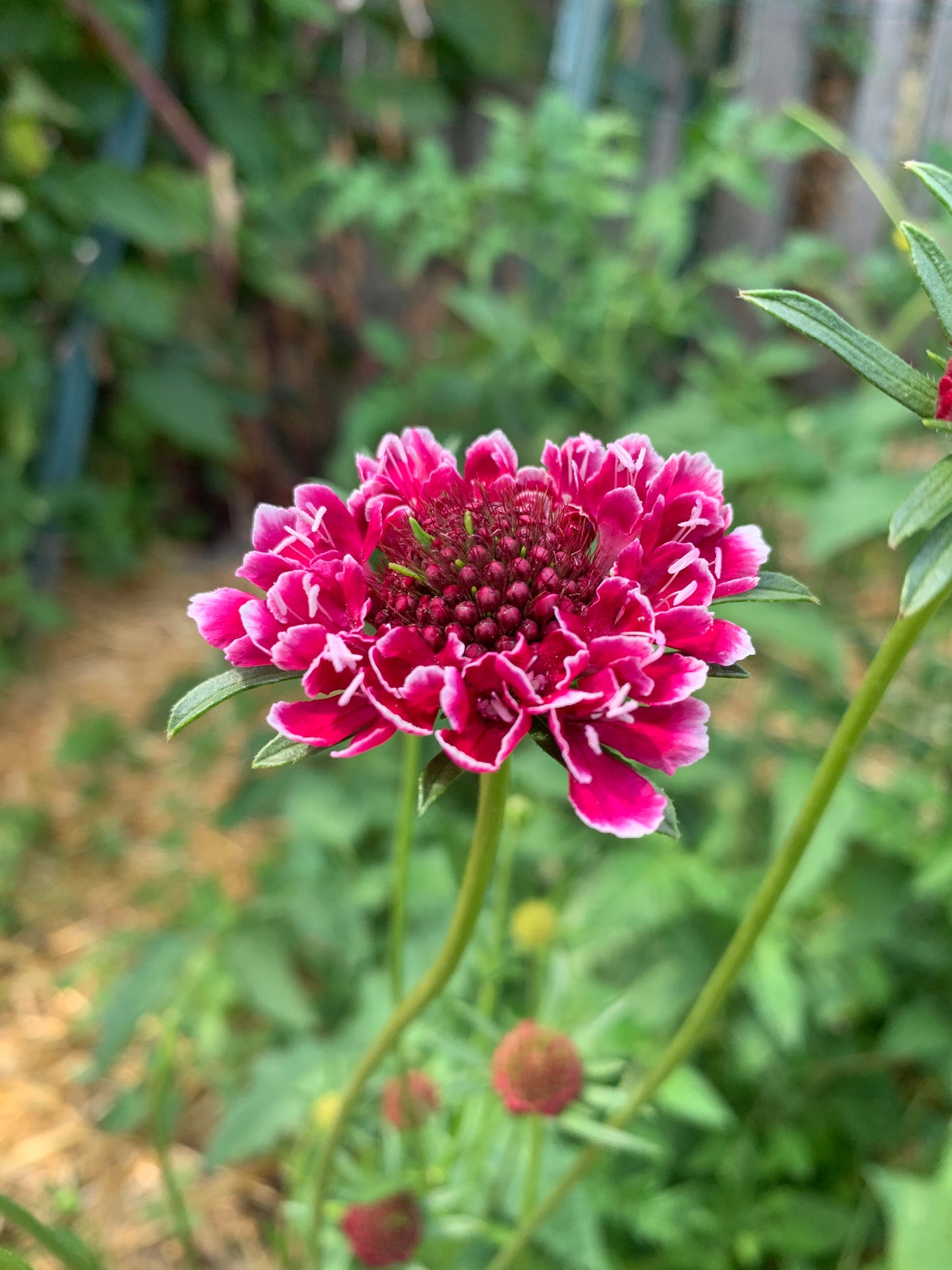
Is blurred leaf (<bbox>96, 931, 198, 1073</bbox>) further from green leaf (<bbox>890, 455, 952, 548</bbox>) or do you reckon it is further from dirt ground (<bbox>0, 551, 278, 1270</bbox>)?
green leaf (<bbox>890, 455, 952, 548</bbox>)

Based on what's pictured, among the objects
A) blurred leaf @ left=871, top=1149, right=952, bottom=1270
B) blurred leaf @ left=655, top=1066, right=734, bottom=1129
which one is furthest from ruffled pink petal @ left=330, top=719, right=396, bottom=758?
blurred leaf @ left=871, top=1149, right=952, bottom=1270

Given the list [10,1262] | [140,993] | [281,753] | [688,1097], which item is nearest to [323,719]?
[281,753]

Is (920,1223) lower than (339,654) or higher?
lower

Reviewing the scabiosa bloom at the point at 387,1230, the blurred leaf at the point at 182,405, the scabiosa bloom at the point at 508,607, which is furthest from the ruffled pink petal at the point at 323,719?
the blurred leaf at the point at 182,405

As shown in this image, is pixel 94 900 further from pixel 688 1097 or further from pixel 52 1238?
pixel 52 1238

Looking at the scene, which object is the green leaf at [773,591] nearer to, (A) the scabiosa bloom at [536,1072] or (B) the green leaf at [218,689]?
(B) the green leaf at [218,689]

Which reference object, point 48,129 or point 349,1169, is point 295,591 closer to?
point 349,1169

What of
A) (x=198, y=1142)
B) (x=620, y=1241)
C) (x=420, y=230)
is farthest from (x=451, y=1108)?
(x=420, y=230)
